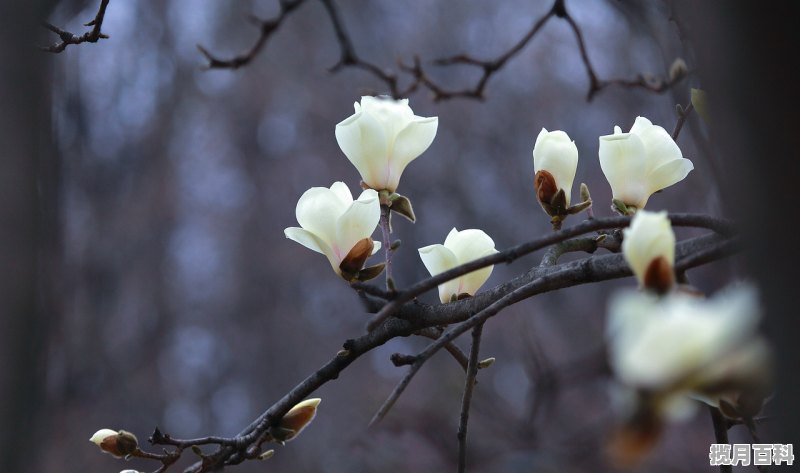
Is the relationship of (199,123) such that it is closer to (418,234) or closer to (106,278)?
(106,278)

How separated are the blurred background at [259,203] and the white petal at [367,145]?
352cm

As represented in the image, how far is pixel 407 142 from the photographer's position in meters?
0.68

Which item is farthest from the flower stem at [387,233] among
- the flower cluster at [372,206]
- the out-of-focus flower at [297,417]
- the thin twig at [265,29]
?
the thin twig at [265,29]

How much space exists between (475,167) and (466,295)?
5.03 m

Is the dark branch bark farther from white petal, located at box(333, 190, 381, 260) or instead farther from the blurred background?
the blurred background

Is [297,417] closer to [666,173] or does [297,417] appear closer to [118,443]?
[118,443]

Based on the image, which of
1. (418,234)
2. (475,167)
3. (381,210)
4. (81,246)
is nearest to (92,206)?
(81,246)

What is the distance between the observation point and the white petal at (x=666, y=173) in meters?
0.65

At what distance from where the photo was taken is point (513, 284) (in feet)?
1.91

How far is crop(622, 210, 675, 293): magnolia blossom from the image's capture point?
391mm

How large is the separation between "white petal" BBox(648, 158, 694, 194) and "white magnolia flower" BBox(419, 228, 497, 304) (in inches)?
5.1

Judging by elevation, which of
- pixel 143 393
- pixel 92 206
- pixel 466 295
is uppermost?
pixel 92 206

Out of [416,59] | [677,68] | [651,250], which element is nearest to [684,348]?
[651,250]

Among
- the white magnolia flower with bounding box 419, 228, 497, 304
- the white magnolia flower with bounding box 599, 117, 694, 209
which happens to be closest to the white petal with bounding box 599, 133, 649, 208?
the white magnolia flower with bounding box 599, 117, 694, 209
